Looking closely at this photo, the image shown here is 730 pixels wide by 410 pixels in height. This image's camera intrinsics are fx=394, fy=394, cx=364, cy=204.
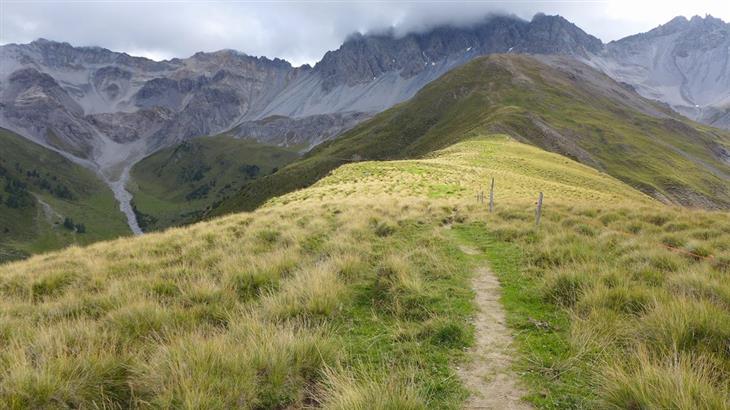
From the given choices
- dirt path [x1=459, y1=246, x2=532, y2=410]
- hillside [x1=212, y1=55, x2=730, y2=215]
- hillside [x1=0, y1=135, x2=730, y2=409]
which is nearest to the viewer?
hillside [x1=0, y1=135, x2=730, y2=409]

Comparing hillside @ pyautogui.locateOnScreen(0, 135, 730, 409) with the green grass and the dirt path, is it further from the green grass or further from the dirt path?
the dirt path

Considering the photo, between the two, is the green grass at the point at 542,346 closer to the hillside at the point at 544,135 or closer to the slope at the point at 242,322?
the slope at the point at 242,322

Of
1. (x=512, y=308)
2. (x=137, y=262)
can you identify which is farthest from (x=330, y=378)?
(x=137, y=262)

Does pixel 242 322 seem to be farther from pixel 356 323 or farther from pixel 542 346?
pixel 542 346

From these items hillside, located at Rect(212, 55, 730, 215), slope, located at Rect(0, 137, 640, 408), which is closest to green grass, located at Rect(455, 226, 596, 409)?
slope, located at Rect(0, 137, 640, 408)

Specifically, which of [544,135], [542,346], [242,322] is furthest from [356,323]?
[544,135]

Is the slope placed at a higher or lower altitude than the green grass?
higher

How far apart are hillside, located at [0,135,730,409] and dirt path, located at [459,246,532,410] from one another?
7.2 inches

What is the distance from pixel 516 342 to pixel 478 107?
151 metres

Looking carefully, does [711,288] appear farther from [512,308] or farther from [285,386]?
[285,386]

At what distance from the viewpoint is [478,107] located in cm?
14688

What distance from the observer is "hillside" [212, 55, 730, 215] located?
4252 inches

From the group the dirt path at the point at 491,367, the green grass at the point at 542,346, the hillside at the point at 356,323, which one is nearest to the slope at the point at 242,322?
the hillside at the point at 356,323

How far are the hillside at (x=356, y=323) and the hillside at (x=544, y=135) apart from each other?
87.6 metres
